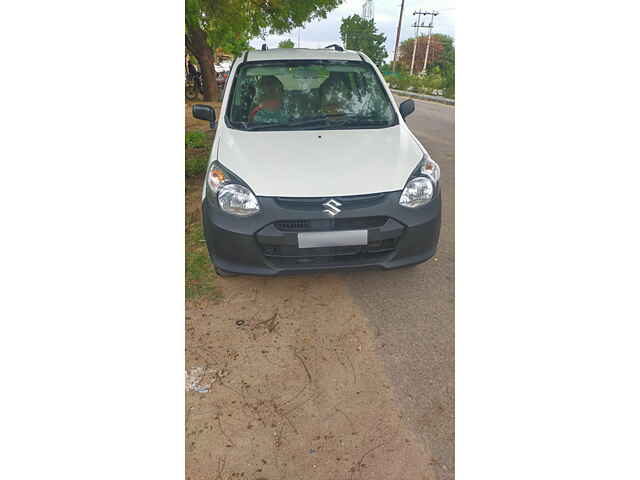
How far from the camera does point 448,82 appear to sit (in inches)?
864

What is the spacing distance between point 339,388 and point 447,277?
1547 millimetres

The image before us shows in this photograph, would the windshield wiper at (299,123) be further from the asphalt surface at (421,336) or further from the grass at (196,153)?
the grass at (196,153)

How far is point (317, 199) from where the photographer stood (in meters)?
2.70

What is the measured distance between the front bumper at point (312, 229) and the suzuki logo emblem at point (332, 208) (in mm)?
26

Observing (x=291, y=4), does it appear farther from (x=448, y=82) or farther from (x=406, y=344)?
(x=448, y=82)

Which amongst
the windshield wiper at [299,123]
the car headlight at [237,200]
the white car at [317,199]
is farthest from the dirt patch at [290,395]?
the windshield wiper at [299,123]

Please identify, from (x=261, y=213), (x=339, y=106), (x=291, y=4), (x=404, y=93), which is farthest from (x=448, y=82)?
(x=261, y=213)

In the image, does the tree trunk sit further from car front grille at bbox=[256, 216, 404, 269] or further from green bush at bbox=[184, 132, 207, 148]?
car front grille at bbox=[256, 216, 404, 269]

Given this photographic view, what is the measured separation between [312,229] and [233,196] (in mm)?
556

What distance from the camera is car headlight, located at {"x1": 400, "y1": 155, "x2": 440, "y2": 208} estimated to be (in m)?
2.87

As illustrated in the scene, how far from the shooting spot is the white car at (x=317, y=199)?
272 centimetres

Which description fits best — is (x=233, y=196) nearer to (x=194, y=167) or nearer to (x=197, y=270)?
(x=197, y=270)

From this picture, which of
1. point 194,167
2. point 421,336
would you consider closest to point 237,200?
point 421,336

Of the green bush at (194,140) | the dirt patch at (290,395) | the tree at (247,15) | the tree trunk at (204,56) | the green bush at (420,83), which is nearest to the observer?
the dirt patch at (290,395)
